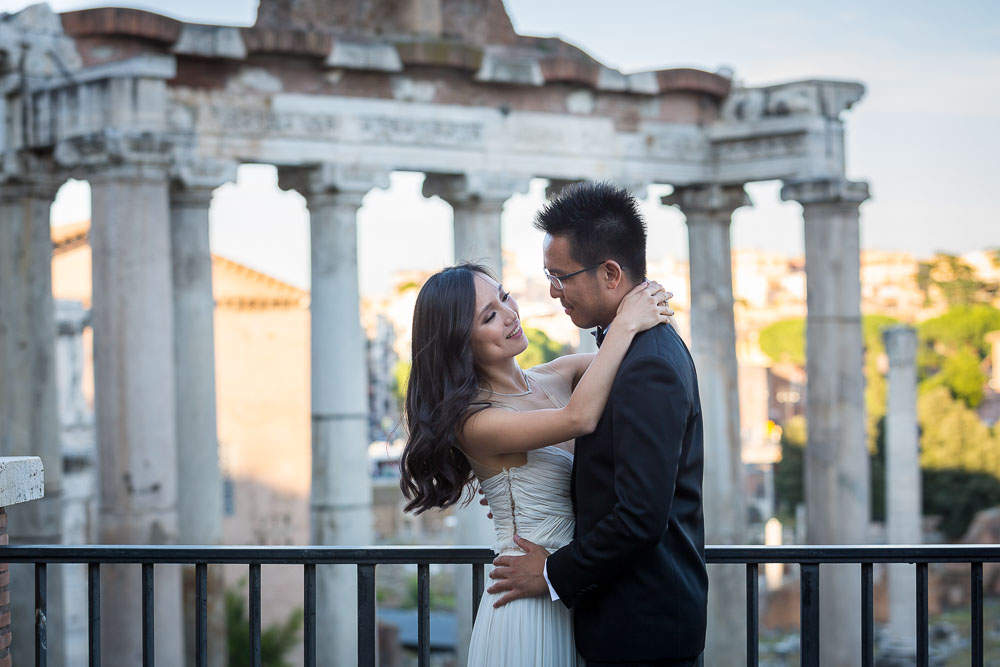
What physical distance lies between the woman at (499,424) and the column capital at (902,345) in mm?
27881

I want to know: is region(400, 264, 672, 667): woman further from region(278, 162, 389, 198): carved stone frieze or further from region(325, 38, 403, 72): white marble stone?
region(325, 38, 403, 72): white marble stone

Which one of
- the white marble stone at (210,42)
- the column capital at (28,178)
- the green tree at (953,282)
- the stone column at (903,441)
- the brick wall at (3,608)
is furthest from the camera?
the green tree at (953,282)

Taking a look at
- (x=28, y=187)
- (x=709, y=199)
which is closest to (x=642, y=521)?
(x=28, y=187)

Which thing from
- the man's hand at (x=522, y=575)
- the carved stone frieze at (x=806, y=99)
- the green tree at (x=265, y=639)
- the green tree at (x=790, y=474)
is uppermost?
the carved stone frieze at (x=806, y=99)

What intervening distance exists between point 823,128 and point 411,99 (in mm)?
5829

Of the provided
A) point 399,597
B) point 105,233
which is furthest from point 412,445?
point 399,597

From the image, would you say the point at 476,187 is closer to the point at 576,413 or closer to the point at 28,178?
the point at 28,178

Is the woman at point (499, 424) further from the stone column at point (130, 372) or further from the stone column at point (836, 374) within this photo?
the stone column at point (836, 374)

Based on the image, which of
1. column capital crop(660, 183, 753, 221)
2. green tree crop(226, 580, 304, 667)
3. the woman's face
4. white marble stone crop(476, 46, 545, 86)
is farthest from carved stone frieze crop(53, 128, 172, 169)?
green tree crop(226, 580, 304, 667)

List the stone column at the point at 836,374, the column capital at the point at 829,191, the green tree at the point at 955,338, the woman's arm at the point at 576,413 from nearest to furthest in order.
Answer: the woman's arm at the point at 576,413, the column capital at the point at 829,191, the stone column at the point at 836,374, the green tree at the point at 955,338

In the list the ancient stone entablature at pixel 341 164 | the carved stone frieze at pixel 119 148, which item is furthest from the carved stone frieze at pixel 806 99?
the carved stone frieze at pixel 119 148

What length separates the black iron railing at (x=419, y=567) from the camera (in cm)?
544

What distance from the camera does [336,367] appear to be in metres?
15.9

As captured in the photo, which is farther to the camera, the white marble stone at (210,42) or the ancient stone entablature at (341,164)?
the white marble stone at (210,42)
